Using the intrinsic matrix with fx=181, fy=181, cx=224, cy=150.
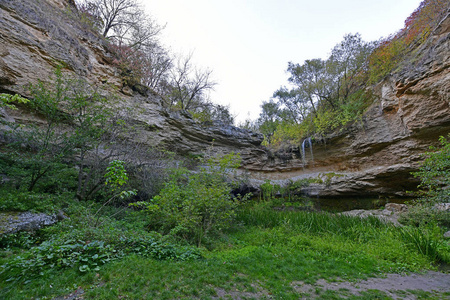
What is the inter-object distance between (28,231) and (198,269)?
340 centimetres

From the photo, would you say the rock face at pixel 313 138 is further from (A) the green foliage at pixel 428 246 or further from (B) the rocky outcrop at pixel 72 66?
(A) the green foliage at pixel 428 246

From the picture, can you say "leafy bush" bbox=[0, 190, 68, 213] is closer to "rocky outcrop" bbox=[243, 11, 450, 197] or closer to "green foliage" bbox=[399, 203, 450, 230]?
"green foliage" bbox=[399, 203, 450, 230]

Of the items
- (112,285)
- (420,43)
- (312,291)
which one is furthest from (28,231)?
(420,43)

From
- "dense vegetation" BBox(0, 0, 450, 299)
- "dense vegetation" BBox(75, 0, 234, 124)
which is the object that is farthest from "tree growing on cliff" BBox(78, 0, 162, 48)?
"dense vegetation" BBox(0, 0, 450, 299)

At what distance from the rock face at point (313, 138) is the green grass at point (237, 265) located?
5.57m

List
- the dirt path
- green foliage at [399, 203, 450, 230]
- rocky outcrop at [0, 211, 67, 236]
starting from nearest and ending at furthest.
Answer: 1. the dirt path
2. rocky outcrop at [0, 211, 67, 236]
3. green foliage at [399, 203, 450, 230]

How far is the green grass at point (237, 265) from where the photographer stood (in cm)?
237

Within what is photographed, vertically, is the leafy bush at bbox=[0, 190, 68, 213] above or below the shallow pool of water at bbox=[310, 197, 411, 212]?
above

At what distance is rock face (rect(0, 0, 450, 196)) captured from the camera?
273 inches

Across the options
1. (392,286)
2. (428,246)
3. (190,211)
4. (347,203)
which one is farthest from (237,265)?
(347,203)

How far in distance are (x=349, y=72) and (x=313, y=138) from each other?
586cm

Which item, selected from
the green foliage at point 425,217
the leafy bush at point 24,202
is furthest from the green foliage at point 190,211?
the green foliage at point 425,217

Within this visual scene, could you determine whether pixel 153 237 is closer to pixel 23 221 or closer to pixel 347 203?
pixel 23 221

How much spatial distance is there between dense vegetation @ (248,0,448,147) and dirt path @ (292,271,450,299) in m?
10.7
